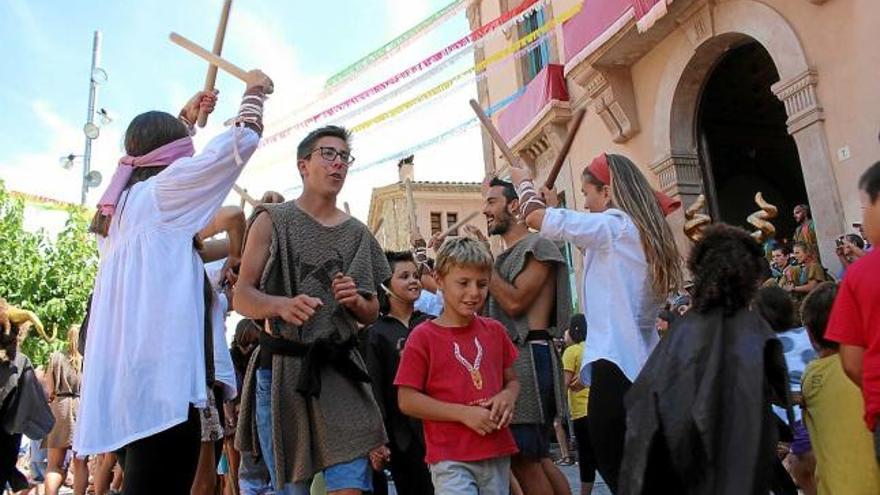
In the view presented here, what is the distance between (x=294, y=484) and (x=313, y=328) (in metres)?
0.61

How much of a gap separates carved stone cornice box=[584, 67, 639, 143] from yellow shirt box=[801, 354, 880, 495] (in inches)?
358

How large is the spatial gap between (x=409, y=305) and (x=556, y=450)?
6.66 m

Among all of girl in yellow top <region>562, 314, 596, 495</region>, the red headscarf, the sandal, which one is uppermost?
the red headscarf

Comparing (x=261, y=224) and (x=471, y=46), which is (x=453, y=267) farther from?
(x=471, y=46)

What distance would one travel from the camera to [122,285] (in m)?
2.83

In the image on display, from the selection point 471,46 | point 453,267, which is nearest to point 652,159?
point 471,46

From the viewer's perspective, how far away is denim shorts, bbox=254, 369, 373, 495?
113 inches

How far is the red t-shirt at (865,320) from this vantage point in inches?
103

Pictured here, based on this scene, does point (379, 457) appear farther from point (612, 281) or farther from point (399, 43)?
point (399, 43)

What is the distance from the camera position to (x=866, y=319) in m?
2.65

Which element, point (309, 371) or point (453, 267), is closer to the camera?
point (309, 371)

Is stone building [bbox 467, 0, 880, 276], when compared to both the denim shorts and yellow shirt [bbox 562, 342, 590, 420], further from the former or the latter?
the denim shorts

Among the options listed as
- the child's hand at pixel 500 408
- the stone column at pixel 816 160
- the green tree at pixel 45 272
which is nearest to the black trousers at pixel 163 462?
the child's hand at pixel 500 408

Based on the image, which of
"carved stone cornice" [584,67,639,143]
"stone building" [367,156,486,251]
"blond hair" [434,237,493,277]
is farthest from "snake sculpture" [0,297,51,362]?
"stone building" [367,156,486,251]
